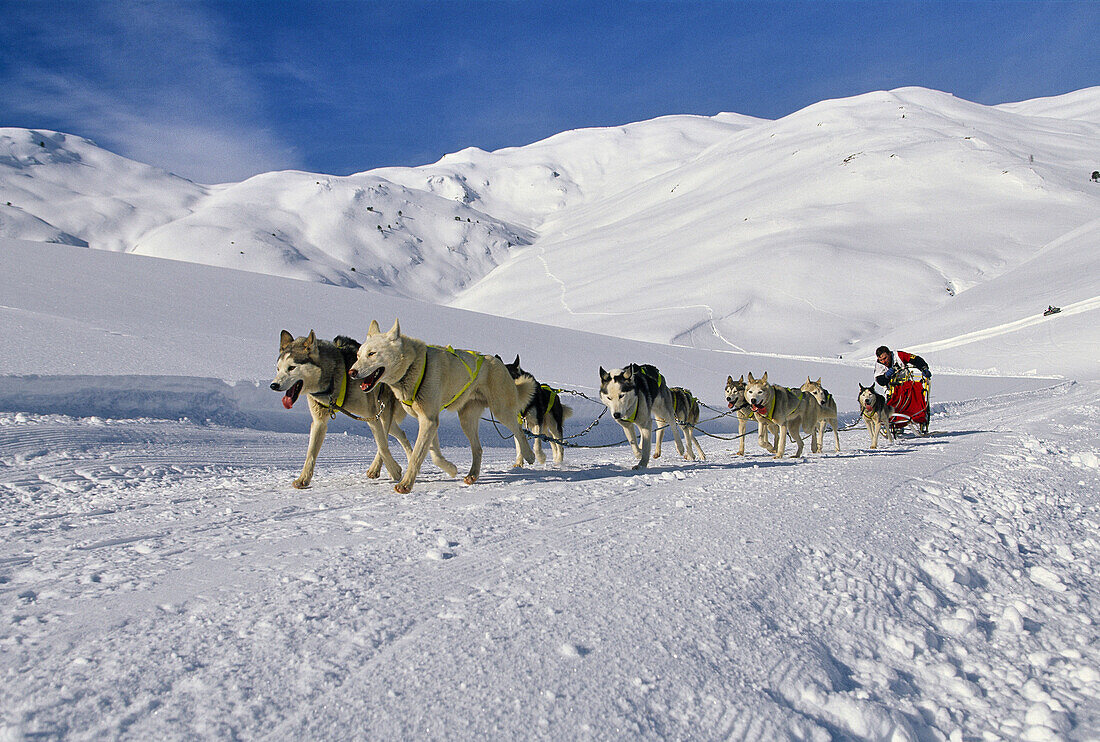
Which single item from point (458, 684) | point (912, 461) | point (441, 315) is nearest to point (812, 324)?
point (441, 315)

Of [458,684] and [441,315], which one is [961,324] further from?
[458,684]

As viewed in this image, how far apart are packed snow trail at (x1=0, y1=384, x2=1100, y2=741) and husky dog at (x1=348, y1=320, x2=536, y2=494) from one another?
2.16 feet

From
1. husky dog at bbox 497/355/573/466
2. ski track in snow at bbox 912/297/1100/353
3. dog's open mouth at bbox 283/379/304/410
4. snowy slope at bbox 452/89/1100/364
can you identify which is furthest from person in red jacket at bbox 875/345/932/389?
ski track in snow at bbox 912/297/1100/353

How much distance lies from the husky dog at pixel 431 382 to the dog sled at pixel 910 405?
6.83 m

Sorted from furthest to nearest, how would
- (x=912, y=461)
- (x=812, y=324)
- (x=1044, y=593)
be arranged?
(x=812, y=324), (x=912, y=461), (x=1044, y=593)

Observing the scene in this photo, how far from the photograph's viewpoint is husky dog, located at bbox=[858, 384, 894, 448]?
9242 mm

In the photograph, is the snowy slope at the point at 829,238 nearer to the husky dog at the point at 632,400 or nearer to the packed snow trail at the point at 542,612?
the husky dog at the point at 632,400

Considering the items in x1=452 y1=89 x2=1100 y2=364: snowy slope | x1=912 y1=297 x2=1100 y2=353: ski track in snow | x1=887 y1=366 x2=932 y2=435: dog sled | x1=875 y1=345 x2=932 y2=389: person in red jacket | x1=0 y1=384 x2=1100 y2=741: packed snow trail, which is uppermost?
x1=452 y1=89 x2=1100 y2=364: snowy slope

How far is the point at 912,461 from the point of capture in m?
5.71

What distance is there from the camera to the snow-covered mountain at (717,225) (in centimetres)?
3309

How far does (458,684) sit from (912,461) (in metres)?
5.29

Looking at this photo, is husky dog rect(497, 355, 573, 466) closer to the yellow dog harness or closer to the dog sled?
the yellow dog harness

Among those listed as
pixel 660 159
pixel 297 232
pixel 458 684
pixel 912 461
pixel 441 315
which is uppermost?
pixel 660 159

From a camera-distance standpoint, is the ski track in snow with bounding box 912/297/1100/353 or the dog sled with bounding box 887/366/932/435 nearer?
the dog sled with bounding box 887/366/932/435
